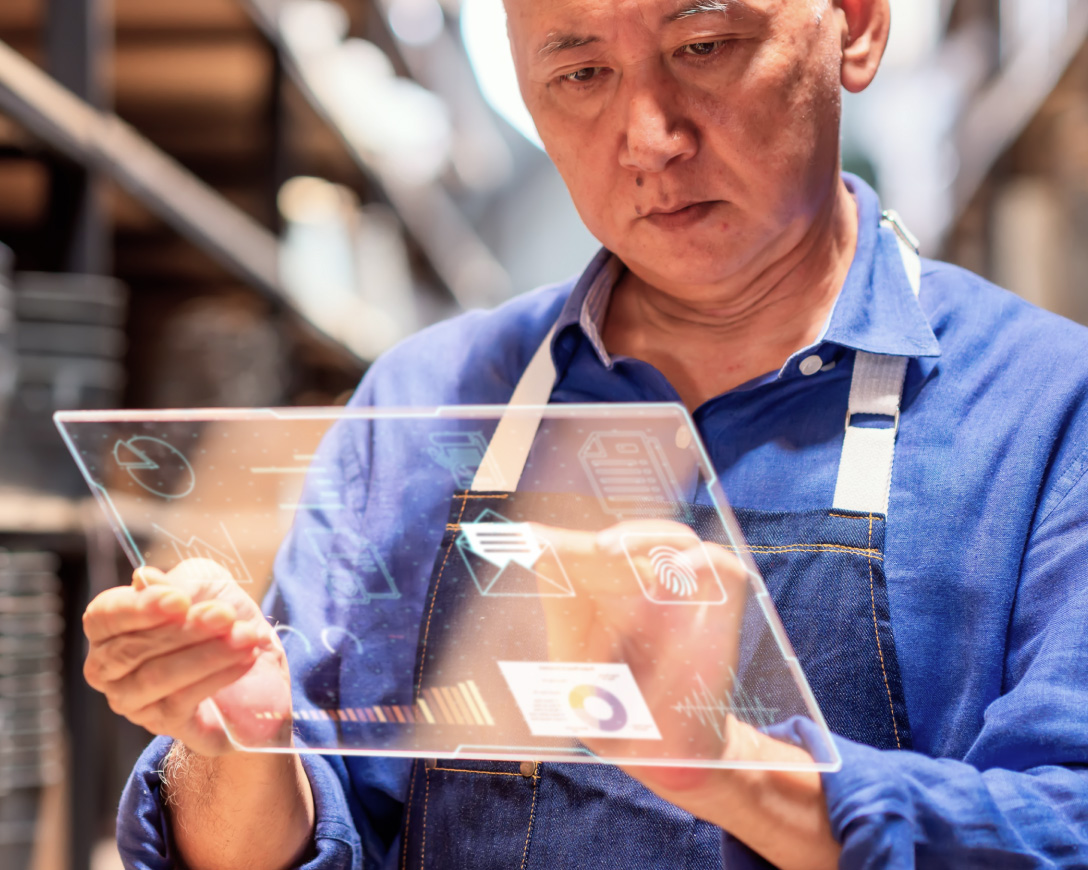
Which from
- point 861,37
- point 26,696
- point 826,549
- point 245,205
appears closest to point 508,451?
point 826,549

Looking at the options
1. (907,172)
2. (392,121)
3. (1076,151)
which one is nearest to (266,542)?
(1076,151)

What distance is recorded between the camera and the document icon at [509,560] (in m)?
0.76

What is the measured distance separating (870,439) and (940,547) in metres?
0.11

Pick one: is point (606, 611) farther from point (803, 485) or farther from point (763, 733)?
point (803, 485)

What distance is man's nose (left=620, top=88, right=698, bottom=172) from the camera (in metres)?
0.99

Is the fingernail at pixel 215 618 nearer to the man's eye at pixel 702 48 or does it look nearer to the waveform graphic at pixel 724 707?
the waveform graphic at pixel 724 707

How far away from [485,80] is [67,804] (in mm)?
1907

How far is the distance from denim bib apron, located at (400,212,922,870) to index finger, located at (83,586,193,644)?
1.22 feet

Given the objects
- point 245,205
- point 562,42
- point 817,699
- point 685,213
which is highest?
point 562,42

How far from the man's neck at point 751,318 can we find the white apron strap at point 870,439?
80 millimetres

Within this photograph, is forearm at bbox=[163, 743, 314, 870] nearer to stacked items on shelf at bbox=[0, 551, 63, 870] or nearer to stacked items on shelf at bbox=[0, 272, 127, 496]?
stacked items on shelf at bbox=[0, 551, 63, 870]

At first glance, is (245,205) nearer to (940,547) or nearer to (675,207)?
(675,207)

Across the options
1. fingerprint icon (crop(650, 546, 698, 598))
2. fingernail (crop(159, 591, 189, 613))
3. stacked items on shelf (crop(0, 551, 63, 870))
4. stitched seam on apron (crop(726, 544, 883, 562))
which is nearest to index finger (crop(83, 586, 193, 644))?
fingernail (crop(159, 591, 189, 613))

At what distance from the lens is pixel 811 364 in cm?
106
